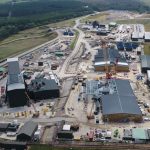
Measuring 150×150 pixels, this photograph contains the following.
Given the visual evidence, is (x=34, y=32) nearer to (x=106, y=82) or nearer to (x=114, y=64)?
(x=114, y=64)

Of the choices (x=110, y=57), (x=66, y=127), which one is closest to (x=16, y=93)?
(x=66, y=127)

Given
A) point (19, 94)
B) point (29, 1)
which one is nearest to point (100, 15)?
point (29, 1)

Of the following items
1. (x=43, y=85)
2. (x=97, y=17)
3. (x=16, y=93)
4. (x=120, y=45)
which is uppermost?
(x=97, y=17)

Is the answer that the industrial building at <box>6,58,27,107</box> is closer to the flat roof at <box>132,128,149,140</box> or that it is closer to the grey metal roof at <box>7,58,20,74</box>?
the grey metal roof at <box>7,58,20,74</box>

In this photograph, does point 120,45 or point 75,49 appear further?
point 75,49

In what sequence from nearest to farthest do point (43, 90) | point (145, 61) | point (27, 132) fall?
point (27, 132) → point (43, 90) → point (145, 61)

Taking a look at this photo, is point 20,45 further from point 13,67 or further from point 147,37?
point 13,67
